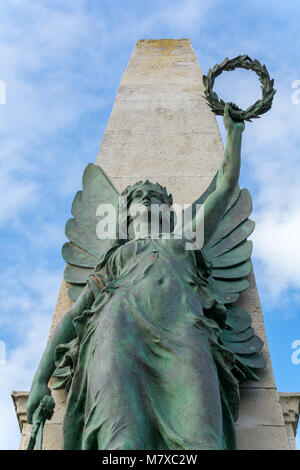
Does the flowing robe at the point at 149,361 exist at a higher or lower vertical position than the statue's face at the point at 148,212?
lower

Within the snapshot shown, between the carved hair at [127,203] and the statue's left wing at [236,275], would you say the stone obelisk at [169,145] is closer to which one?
the statue's left wing at [236,275]

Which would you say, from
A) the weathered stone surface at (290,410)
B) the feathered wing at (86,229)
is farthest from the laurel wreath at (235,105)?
the weathered stone surface at (290,410)

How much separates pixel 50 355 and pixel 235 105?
226 centimetres

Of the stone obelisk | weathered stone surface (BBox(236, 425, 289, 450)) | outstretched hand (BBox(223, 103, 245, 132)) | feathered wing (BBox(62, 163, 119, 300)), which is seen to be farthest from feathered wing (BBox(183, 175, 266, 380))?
outstretched hand (BBox(223, 103, 245, 132))

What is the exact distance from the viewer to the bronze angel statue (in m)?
4.36

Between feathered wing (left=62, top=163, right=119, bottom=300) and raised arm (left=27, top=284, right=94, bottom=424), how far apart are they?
1060 millimetres

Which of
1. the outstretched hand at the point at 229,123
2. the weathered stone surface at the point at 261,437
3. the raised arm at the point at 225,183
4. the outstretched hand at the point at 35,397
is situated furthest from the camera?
the outstretched hand at the point at 229,123

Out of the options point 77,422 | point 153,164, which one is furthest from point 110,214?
point 77,422

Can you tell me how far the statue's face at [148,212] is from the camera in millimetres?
5895

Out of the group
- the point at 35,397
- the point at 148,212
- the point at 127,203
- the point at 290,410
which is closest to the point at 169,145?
the point at 127,203

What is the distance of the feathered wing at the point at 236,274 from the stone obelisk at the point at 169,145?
0.50 ft

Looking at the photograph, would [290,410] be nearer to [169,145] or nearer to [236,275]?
[236,275]

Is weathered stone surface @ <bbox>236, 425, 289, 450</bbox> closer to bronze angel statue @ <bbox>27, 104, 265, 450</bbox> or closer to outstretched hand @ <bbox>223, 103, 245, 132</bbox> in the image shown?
bronze angel statue @ <bbox>27, 104, 265, 450</bbox>
